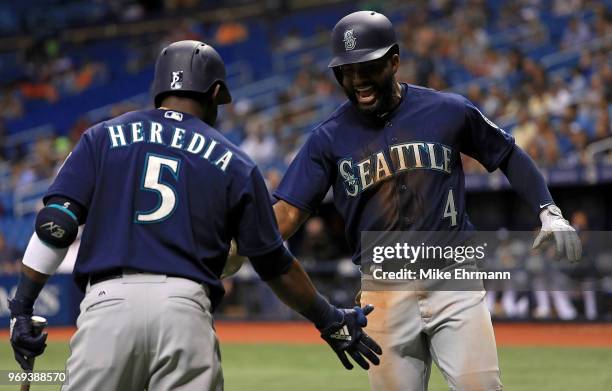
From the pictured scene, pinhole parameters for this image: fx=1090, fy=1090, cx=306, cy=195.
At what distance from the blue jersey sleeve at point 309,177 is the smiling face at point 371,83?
280 millimetres

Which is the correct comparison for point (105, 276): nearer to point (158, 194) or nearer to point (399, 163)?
point (158, 194)

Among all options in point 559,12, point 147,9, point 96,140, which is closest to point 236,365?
point 96,140

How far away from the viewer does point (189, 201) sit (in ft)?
12.9

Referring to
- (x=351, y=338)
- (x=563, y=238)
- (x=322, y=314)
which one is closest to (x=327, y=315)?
(x=322, y=314)

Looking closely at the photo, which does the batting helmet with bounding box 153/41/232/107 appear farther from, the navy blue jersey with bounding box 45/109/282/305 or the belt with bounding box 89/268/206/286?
the belt with bounding box 89/268/206/286

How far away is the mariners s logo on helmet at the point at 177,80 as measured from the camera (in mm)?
4160

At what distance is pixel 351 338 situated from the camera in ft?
14.6

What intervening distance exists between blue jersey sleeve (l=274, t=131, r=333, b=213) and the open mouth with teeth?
0.93 feet

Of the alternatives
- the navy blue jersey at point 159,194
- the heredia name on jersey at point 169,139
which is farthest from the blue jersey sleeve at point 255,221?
the heredia name on jersey at point 169,139

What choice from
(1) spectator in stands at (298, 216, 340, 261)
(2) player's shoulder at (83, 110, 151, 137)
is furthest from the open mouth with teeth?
(1) spectator in stands at (298, 216, 340, 261)

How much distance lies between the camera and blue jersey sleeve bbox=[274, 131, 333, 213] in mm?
5234

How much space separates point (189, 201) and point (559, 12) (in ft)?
52.4

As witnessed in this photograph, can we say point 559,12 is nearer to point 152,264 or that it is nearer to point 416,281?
point 416,281

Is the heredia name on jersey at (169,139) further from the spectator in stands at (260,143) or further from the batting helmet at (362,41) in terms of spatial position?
the spectator in stands at (260,143)
